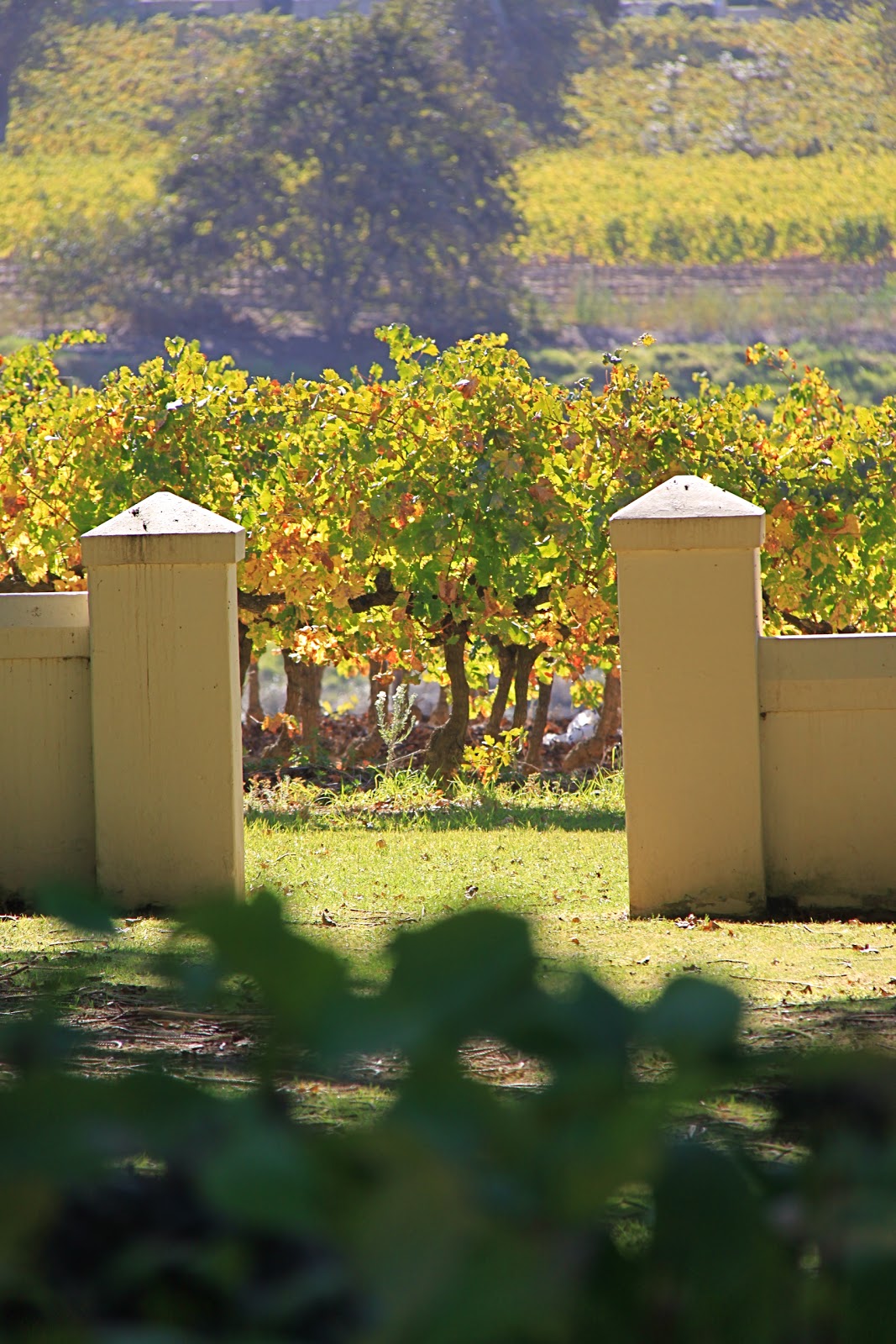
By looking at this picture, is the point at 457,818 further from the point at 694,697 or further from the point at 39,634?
the point at 39,634

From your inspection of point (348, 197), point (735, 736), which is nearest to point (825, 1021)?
point (735, 736)

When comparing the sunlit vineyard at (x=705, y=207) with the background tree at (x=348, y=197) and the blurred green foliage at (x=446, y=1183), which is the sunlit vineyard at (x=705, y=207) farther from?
the blurred green foliage at (x=446, y=1183)

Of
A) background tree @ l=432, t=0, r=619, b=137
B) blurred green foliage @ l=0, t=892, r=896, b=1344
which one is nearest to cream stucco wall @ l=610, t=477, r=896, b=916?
blurred green foliage @ l=0, t=892, r=896, b=1344

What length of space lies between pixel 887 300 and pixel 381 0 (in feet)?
86.0

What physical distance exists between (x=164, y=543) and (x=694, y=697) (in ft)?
7.08

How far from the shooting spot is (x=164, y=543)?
5.52 m

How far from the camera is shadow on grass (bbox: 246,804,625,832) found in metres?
8.27

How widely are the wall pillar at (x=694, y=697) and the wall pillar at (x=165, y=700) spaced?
1583mm

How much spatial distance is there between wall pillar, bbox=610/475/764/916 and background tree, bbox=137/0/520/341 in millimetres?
47371

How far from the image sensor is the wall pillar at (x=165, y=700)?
5.54m

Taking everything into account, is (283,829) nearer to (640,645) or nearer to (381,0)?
(640,645)

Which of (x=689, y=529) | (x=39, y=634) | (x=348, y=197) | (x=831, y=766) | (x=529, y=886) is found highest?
(x=348, y=197)

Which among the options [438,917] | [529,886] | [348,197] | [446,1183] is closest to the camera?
[446,1183]

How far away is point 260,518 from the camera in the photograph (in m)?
10.6
